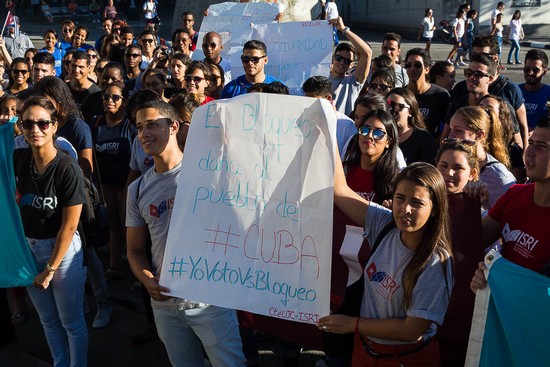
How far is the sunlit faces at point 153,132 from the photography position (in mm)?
3291

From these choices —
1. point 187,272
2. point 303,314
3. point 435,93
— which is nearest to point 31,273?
point 187,272

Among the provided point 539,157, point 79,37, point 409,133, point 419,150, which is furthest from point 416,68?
point 79,37

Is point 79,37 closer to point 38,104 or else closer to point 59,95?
point 59,95

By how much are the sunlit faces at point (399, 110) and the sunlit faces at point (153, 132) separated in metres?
1.81

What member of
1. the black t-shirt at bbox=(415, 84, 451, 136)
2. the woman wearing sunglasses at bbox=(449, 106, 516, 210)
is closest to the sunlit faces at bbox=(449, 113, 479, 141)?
the woman wearing sunglasses at bbox=(449, 106, 516, 210)

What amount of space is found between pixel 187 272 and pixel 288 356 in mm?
1290

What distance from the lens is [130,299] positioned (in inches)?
214

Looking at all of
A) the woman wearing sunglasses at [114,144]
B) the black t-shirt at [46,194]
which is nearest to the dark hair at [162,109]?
the black t-shirt at [46,194]

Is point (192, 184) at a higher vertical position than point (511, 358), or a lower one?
higher

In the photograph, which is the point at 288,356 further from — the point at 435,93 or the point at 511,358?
the point at 435,93

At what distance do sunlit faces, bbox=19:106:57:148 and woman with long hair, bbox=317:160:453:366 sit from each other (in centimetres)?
210

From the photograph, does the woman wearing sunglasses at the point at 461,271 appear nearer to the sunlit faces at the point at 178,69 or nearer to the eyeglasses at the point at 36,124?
the eyeglasses at the point at 36,124

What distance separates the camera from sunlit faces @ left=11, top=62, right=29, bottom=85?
22.7 ft

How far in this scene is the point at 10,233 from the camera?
402cm
